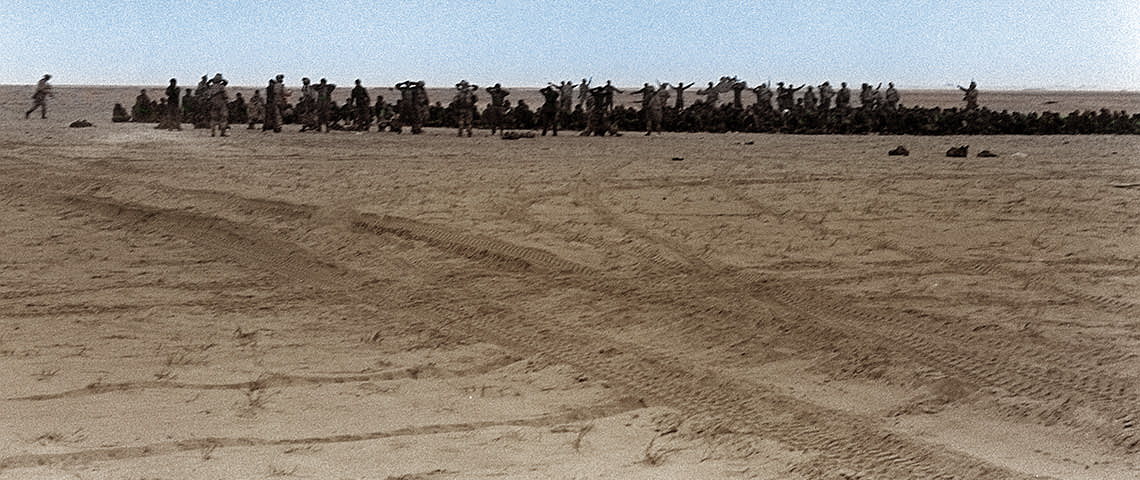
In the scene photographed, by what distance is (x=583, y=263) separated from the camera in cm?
782

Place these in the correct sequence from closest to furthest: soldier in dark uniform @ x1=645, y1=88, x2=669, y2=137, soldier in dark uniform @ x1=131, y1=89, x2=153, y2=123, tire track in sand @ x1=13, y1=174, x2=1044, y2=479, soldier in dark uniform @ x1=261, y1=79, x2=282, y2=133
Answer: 1. tire track in sand @ x1=13, y1=174, x2=1044, y2=479
2. soldier in dark uniform @ x1=261, y1=79, x2=282, y2=133
3. soldier in dark uniform @ x1=645, y1=88, x2=669, y2=137
4. soldier in dark uniform @ x1=131, y1=89, x2=153, y2=123

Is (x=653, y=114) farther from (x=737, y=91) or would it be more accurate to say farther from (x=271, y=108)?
(x=737, y=91)

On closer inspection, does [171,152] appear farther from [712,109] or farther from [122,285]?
[712,109]

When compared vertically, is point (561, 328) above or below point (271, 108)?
below

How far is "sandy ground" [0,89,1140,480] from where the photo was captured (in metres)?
4.47

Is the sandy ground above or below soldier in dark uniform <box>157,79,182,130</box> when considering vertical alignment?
below

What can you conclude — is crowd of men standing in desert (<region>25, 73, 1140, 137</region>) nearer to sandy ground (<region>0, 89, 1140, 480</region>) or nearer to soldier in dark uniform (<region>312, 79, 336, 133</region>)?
soldier in dark uniform (<region>312, 79, 336, 133</region>)

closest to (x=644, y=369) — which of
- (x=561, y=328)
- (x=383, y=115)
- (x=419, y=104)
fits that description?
(x=561, y=328)

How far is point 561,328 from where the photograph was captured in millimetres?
6320

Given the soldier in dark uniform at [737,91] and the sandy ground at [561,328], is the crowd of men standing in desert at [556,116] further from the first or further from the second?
the sandy ground at [561,328]

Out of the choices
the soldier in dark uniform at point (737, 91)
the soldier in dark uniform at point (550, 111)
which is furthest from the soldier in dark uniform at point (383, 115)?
the soldier in dark uniform at point (737, 91)

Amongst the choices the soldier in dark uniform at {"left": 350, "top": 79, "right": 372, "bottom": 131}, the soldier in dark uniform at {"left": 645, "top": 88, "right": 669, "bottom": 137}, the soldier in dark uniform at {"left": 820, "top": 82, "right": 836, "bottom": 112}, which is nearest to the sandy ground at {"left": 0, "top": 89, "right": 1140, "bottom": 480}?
the soldier in dark uniform at {"left": 350, "top": 79, "right": 372, "bottom": 131}

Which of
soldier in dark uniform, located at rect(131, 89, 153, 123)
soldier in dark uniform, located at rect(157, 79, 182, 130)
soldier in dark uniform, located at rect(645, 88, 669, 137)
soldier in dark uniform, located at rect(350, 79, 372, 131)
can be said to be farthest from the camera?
soldier in dark uniform, located at rect(131, 89, 153, 123)

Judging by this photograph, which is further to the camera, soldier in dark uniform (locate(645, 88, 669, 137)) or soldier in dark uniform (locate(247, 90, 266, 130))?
soldier in dark uniform (locate(645, 88, 669, 137))
